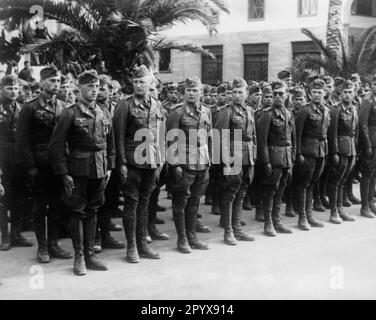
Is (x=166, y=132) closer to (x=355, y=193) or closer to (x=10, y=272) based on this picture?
(x=10, y=272)

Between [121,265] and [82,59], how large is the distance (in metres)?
5.71

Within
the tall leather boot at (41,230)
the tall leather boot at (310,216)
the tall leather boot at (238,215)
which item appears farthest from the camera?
the tall leather boot at (310,216)

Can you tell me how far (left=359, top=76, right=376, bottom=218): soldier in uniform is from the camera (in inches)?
330

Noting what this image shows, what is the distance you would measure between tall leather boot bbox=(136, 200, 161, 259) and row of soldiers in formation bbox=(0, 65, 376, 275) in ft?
0.05

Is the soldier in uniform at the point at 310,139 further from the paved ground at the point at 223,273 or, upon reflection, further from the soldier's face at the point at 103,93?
the soldier's face at the point at 103,93

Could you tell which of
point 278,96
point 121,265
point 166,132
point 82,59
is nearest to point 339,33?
point 82,59

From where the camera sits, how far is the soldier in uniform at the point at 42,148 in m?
5.89

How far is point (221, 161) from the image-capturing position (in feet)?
22.4

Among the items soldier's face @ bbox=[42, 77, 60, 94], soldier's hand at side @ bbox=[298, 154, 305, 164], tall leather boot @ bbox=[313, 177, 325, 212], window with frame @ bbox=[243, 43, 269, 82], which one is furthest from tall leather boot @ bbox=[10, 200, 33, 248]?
window with frame @ bbox=[243, 43, 269, 82]

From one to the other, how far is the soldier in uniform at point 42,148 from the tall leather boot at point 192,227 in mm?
1421

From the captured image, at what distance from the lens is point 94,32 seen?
10406mm

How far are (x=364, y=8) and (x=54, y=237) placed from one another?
62.1 feet

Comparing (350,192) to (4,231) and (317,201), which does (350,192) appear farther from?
(4,231)

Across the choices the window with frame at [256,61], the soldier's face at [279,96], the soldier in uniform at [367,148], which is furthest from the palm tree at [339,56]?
the soldier's face at [279,96]
